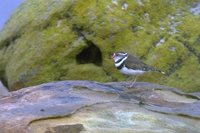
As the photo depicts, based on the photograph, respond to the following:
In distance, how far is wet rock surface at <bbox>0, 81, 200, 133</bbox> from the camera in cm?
852

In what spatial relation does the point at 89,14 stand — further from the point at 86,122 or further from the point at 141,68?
the point at 86,122

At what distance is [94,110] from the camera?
9008 mm

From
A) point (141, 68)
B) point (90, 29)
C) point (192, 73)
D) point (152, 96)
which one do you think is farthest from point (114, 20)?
point (152, 96)

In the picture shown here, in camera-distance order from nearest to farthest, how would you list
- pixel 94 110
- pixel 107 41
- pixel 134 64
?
pixel 94 110, pixel 134 64, pixel 107 41

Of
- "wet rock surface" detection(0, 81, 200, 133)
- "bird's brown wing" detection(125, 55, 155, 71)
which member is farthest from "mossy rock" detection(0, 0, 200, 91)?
"wet rock surface" detection(0, 81, 200, 133)

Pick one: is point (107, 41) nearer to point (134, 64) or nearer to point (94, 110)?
point (134, 64)

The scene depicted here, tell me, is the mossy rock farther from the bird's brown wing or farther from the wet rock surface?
the wet rock surface

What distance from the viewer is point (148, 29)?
588 inches

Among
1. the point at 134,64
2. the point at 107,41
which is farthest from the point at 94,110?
the point at 107,41

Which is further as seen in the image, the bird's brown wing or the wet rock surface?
the bird's brown wing

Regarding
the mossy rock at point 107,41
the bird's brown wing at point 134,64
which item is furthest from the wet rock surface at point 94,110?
the mossy rock at point 107,41

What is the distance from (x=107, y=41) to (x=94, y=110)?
19.8ft

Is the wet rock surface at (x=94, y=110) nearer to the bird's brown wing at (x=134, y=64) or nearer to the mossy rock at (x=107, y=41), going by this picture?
the bird's brown wing at (x=134, y=64)

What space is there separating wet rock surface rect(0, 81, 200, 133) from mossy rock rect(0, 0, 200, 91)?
386 centimetres
